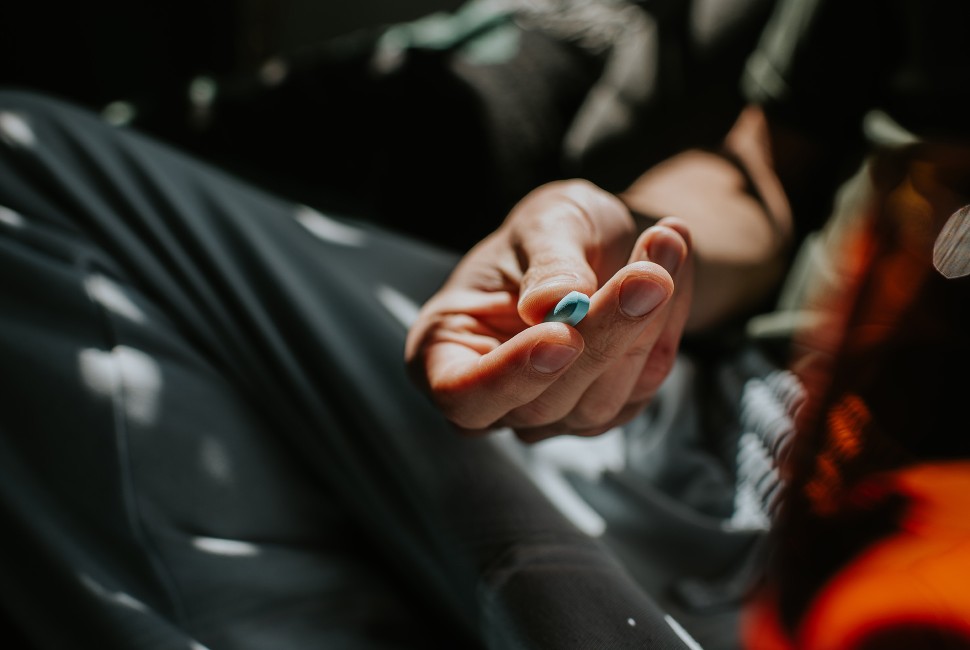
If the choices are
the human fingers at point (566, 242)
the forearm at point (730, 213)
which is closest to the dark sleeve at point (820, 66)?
the forearm at point (730, 213)

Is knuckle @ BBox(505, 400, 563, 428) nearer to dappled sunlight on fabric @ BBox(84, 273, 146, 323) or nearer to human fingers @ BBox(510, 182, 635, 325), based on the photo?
human fingers @ BBox(510, 182, 635, 325)

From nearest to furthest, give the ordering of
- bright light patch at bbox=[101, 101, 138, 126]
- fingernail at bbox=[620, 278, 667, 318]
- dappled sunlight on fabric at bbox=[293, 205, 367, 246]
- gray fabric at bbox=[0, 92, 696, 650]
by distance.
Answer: fingernail at bbox=[620, 278, 667, 318]
gray fabric at bbox=[0, 92, 696, 650]
dappled sunlight on fabric at bbox=[293, 205, 367, 246]
bright light patch at bbox=[101, 101, 138, 126]

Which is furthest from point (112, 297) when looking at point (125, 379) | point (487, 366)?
point (487, 366)

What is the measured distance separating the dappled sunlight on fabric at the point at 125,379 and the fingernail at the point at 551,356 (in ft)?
0.87

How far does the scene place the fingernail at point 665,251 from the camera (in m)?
0.35

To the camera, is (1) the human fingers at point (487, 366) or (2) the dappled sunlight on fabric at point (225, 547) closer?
(1) the human fingers at point (487, 366)

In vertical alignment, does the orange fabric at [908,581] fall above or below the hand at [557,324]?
below

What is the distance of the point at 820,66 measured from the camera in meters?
0.63

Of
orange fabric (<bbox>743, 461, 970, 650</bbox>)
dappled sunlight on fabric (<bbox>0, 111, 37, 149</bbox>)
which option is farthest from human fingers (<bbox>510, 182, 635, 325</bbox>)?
dappled sunlight on fabric (<bbox>0, 111, 37, 149</bbox>)

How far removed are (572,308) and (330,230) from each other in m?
0.32

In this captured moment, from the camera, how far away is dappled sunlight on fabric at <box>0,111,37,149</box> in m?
0.51

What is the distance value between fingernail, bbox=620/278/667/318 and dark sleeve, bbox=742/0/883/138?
1.40 feet

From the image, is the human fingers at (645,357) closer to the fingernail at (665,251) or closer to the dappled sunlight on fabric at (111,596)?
the fingernail at (665,251)

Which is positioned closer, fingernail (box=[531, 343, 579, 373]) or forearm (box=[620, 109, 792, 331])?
fingernail (box=[531, 343, 579, 373])
